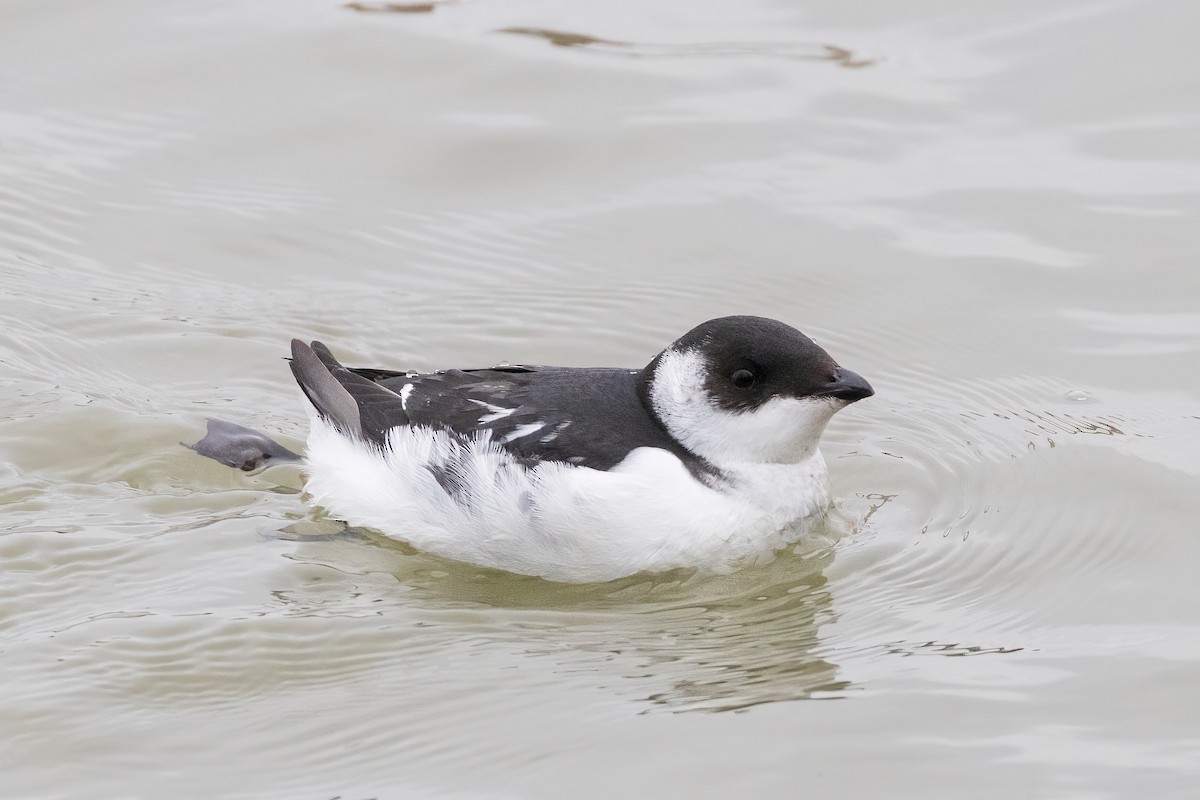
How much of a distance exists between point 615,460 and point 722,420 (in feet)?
1.68

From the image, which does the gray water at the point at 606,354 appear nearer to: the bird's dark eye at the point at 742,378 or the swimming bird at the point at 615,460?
the swimming bird at the point at 615,460

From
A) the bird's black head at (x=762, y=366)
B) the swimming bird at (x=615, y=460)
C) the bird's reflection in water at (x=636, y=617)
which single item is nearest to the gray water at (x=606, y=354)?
the bird's reflection in water at (x=636, y=617)

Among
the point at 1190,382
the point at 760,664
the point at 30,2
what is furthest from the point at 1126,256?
the point at 30,2

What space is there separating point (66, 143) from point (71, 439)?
3.42 meters

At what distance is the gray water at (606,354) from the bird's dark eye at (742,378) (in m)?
0.76

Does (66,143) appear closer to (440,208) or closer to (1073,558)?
(440,208)

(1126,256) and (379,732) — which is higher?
(1126,256)

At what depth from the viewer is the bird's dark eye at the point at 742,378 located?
6605 millimetres

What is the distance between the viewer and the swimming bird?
6430 millimetres

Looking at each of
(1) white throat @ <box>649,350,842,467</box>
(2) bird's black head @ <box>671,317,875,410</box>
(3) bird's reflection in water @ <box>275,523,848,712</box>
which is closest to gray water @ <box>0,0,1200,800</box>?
(3) bird's reflection in water @ <box>275,523,848,712</box>

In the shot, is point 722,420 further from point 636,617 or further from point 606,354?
point 606,354

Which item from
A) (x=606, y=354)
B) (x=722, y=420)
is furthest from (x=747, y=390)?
(x=606, y=354)

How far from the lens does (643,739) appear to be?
521 cm

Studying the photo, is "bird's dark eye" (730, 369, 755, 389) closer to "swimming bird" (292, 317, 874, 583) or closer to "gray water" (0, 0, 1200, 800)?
"swimming bird" (292, 317, 874, 583)
